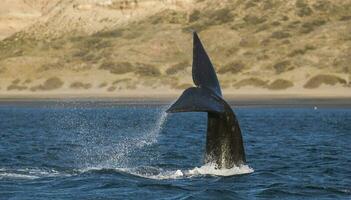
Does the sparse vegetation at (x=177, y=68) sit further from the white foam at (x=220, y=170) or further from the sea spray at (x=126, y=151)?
the white foam at (x=220, y=170)

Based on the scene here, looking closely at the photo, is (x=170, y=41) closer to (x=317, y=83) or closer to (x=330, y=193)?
(x=317, y=83)

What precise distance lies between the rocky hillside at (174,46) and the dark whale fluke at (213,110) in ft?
234

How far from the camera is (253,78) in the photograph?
338ft

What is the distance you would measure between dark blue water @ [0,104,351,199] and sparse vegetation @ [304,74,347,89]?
35.2m

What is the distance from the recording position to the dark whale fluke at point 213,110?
21.5m

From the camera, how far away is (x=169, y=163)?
30203 millimetres

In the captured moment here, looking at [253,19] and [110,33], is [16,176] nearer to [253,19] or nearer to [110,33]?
[253,19]

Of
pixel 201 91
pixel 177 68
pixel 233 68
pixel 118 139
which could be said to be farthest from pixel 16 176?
pixel 177 68

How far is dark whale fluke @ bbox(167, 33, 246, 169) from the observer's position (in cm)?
2150

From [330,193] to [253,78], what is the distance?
265 ft

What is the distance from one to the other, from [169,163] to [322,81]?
67123mm

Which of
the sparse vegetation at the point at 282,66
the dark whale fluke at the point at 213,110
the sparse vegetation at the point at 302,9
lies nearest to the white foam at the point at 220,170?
the dark whale fluke at the point at 213,110

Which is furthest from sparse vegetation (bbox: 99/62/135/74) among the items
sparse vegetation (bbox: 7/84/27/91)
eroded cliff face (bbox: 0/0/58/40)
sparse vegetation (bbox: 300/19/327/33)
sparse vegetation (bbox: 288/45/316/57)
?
eroded cliff face (bbox: 0/0/58/40)

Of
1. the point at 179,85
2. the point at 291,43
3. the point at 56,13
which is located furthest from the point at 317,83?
the point at 56,13
